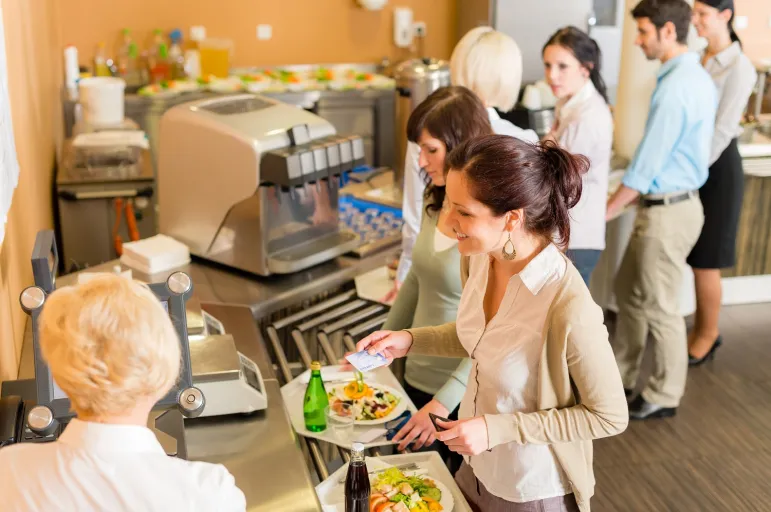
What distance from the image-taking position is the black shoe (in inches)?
153

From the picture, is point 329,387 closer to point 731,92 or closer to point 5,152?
point 5,152

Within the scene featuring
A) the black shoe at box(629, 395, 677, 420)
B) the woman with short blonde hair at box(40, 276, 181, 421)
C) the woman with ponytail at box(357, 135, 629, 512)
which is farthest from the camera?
the black shoe at box(629, 395, 677, 420)

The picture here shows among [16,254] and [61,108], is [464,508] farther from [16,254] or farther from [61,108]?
[61,108]

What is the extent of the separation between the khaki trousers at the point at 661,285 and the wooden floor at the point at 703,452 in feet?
0.60

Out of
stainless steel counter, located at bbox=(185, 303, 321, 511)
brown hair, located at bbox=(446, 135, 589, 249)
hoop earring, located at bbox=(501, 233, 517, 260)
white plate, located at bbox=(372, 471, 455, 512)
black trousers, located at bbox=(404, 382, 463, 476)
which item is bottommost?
black trousers, located at bbox=(404, 382, 463, 476)

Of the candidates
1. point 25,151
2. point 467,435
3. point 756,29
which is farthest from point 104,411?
point 756,29

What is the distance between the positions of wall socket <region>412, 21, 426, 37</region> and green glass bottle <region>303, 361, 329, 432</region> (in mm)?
5010

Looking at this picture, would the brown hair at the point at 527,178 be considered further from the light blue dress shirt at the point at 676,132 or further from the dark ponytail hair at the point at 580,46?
the light blue dress shirt at the point at 676,132

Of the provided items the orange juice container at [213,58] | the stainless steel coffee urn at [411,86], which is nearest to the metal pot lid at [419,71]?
the stainless steel coffee urn at [411,86]

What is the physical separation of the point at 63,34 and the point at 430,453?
15.8ft

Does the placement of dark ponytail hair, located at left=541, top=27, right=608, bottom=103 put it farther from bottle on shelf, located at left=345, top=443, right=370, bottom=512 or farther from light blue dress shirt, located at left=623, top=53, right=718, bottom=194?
bottle on shelf, located at left=345, top=443, right=370, bottom=512

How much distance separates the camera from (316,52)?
21.7 feet

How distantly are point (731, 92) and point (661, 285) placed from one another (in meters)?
1.03

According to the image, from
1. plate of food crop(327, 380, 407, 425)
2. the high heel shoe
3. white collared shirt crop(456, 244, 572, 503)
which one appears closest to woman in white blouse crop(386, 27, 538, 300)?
plate of food crop(327, 380, 407, 425)
